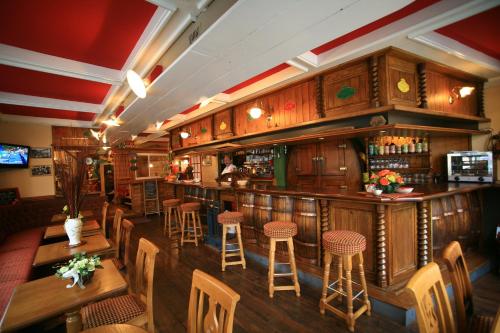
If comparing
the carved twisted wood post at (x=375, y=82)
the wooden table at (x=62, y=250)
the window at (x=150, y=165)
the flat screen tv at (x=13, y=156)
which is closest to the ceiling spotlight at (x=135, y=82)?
the wooden table at (x=62, y=250)

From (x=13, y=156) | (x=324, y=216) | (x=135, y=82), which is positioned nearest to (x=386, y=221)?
(x=324, y=216)

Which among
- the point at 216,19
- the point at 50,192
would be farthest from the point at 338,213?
the point at 50,192

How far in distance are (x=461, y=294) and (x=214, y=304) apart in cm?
156

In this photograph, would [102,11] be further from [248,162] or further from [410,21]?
[248,162]

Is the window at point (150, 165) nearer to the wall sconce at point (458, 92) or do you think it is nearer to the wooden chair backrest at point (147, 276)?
the wooden chair backrest at point (147, 276)

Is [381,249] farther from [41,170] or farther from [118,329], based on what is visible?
[41,170]

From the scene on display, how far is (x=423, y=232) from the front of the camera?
276 cm

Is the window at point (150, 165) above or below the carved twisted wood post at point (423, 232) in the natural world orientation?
above

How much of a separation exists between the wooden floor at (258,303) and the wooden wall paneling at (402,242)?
2.04ft

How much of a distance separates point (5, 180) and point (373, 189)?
314 inches

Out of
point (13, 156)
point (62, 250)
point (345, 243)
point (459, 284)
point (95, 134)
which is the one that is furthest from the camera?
point (95, 134)

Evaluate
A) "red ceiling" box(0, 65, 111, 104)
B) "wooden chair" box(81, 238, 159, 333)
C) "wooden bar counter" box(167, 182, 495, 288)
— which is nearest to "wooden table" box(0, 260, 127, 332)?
"wooden chair" box(81, 238, 159, 333)

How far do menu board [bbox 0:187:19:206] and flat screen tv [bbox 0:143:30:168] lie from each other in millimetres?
586

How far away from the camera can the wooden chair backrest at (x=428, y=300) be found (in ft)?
3.33
